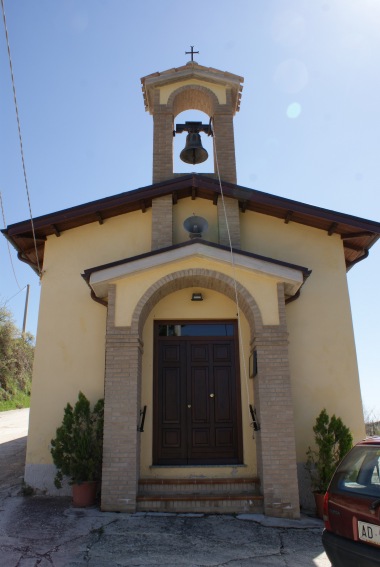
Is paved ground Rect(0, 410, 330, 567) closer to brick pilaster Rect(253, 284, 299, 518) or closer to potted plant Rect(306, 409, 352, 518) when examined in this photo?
brick pilaster Rect(253, 284, 299, 518)

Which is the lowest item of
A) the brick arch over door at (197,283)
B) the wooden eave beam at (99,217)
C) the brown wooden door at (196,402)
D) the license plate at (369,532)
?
the license plate at (369,532)

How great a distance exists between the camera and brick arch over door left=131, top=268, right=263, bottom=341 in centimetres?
773

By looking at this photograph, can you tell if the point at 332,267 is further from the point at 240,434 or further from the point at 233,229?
the point at 240,434

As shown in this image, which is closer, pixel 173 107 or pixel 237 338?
pixel 237 338

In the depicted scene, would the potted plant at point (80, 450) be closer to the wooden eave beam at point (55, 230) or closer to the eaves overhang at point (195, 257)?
the eaves overhang at point (195, 257)

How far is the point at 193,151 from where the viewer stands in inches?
409

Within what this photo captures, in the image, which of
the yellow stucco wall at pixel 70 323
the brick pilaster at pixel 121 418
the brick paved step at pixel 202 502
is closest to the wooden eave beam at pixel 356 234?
the yellow stucco wall at pixel 70 323

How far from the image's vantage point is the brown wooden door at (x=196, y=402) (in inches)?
323

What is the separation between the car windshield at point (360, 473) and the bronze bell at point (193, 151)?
7.56m

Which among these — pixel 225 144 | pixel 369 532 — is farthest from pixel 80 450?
pixel 225 144

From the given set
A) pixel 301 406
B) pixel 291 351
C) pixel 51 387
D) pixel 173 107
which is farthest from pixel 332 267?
pixel 51 387

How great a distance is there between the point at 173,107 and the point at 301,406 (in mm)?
7070

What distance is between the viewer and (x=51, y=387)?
8523mm

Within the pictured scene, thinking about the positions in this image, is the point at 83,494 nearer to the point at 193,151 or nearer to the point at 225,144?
the point at 193,151
